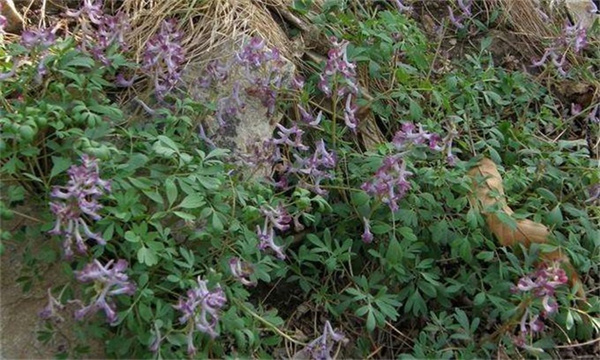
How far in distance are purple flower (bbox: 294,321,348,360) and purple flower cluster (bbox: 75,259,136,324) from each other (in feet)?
2.23

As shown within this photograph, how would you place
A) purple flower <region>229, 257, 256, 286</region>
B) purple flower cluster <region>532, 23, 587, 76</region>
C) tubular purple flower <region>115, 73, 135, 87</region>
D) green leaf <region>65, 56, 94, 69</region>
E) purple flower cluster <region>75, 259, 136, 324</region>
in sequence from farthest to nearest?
purple flower cluster <region>532, 23, 587, 76</region> < tubular purple flower <region>115, 73, 135, 87</region> < green leaf <region>65, 56, 94, 69</region> < purple flower <region>229, 257, 256, 286</region> < purple flower cluster <region>75, 259, 136, 324</region>

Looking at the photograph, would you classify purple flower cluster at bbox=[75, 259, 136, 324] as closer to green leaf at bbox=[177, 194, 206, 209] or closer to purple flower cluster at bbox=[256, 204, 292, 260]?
green leaf at bbox=[177, 194, 206, 209]

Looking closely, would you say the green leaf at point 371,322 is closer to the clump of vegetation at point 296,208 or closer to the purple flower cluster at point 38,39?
the clump of vegetation at point 296,208

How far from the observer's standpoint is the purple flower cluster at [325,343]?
2.61 metres

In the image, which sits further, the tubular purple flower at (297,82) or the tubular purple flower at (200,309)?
the tubular purple flower at (297,82)

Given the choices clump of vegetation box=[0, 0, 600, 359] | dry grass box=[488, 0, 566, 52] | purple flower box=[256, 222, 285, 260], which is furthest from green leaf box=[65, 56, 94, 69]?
dry grass box=[488, 0, 566, 52]

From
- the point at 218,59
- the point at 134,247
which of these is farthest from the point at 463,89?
the point at 134,247

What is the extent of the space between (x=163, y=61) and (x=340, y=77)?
2.27 feet

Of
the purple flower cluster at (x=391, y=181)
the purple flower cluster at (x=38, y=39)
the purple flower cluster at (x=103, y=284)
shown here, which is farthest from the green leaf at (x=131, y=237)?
the purple flower cluster at (x=391, y=181)

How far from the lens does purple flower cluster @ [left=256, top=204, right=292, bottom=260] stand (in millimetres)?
2674

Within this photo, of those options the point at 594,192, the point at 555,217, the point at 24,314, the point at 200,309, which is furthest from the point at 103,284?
the point at 594,192

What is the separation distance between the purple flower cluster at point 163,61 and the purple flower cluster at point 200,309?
0.88m

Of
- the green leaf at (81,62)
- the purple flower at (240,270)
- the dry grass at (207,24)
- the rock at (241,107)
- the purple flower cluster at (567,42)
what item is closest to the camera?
the purple flower at (240,270)

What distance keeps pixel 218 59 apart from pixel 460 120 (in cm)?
107
